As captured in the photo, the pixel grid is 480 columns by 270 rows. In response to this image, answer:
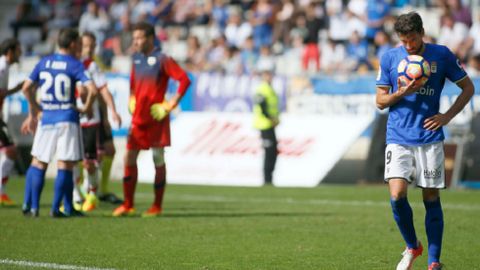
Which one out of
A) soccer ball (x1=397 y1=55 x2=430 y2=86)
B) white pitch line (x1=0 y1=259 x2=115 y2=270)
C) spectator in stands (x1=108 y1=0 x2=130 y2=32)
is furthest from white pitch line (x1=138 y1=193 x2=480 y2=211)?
spectator in stands (x1=108 y1=0 x2=130 y2=32)

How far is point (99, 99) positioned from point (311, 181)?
6.77 meters

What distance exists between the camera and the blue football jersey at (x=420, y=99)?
A: 341 inches

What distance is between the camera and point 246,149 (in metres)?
21.7

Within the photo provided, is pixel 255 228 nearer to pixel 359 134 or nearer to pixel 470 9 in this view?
pixel 359 134

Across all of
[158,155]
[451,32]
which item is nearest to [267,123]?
[451,32]

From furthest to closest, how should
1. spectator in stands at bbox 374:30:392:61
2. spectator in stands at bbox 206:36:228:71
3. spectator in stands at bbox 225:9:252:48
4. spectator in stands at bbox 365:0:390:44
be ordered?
spectator in stands at bbox 225:9:252:48 → spectator in stands at bbox 206:36:228:71 → spectator in stands at bbox 365:0:390:44 → spectator in stands at bbox 374:30:392:61

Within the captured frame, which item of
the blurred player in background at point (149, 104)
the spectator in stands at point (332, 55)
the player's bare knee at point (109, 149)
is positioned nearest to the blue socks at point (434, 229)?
the blurred player in background at point (149, 104)

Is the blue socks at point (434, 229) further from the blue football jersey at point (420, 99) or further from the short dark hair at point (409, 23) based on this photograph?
the short dark hair at point (409, 23)

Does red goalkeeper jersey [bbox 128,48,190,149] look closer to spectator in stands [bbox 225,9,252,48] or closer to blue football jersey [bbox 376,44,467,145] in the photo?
blue football jersey [bbox 376,44,467,145]

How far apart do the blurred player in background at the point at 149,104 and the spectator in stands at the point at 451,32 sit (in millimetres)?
11738

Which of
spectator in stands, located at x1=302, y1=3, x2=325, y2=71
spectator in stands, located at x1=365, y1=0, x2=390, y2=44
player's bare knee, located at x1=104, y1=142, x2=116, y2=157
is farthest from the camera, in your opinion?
spectator in stands, located at x1=365, y1=0, x2=390, y2=44

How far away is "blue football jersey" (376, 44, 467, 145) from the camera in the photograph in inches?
341

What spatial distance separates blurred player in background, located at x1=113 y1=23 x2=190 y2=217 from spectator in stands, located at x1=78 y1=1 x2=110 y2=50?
17.0m

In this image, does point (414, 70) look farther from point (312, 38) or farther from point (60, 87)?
point (312, 38)
